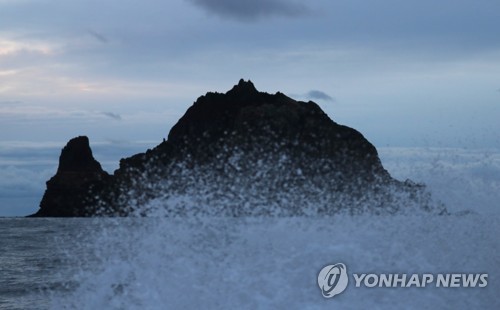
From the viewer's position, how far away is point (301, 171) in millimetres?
182250

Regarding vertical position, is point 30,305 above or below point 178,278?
below

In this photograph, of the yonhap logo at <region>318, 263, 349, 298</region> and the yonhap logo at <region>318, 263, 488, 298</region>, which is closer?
the yonhap logo at <region>318, 263, 349, 298</region>

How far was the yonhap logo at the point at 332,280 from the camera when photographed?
1480 centimetres

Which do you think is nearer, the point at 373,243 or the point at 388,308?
the point at 388,308

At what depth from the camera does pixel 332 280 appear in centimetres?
1518

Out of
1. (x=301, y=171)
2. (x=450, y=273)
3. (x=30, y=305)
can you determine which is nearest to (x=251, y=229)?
(x=450, y=273)

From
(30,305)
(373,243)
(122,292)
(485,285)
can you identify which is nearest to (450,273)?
(485,285)

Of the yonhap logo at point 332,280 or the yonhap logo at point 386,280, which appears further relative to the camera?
the yonhap logo at point 386,280

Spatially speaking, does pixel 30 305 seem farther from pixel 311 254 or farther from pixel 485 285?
pixel 485 285

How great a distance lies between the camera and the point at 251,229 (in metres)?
19.0

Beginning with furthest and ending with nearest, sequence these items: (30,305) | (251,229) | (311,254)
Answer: (30,305) → (251,229) → (311,254)

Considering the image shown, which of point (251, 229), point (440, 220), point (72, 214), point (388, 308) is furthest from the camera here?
point (72, 214)

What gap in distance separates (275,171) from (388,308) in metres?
133

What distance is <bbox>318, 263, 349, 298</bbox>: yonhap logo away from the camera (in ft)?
48.6
